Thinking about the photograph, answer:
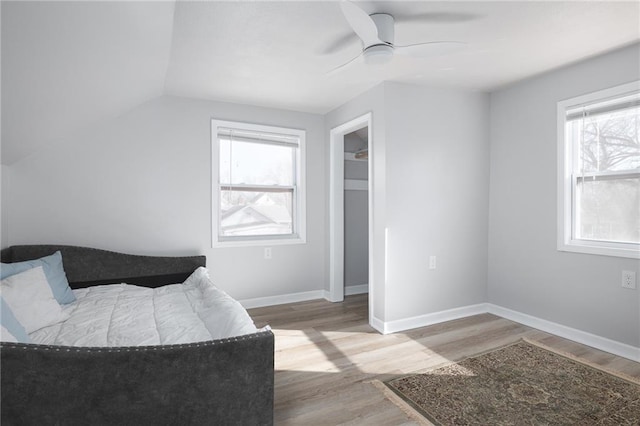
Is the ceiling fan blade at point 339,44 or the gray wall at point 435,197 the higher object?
the ceiling fan blade at point 339,44

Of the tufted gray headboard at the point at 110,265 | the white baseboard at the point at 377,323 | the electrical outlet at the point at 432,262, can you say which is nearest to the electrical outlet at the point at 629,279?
the electrical outlet at the point at 432,262

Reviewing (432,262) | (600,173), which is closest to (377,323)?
(432,262)

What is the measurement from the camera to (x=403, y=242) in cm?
327

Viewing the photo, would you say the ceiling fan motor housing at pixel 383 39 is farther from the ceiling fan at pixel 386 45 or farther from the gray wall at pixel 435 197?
the gray wall at pixel 435 197

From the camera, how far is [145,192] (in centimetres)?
334

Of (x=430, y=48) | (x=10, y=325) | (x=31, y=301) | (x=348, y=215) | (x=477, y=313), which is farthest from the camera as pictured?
(x=348, y=215)

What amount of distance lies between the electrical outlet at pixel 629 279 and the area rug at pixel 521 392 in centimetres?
70

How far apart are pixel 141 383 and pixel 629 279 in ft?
11.1

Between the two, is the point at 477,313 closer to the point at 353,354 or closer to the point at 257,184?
the point at 353,354

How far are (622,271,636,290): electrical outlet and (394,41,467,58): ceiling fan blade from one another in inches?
86.4

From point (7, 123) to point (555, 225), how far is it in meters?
4.34

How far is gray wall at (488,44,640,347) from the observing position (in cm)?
268

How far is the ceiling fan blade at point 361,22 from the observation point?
165cm

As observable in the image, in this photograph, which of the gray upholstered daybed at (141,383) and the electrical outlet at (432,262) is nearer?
the gray upholstered daybed at (141,383)
